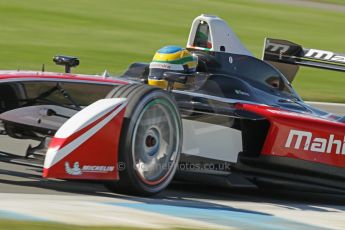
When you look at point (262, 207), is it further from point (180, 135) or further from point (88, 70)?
point (88, 70)

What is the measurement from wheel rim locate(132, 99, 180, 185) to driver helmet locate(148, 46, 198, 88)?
1.13m

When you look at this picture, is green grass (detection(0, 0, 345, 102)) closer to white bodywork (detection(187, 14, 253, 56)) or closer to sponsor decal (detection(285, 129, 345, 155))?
white bodywork (detection(187, 14, 253, 56))

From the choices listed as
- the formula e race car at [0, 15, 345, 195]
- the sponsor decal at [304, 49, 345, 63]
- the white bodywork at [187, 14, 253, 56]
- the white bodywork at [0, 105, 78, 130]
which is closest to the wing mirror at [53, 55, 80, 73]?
the formula e race car at [0, 15, 345, 195]

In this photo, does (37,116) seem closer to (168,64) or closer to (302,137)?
(168,64)

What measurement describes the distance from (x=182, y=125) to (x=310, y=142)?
1168mm

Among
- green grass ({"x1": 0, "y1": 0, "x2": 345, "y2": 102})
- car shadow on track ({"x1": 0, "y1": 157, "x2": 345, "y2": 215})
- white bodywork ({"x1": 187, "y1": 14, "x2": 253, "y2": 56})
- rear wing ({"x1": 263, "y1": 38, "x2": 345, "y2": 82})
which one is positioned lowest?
green grass ({"x1": 0, "y1": 0, "x2": 345, "y2": 102})

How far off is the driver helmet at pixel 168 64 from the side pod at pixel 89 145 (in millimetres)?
1566

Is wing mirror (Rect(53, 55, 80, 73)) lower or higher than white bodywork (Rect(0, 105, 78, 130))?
higher

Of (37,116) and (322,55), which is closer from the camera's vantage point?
(37,116)

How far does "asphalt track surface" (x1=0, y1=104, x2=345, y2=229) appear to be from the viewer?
5184mm

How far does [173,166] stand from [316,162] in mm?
1354

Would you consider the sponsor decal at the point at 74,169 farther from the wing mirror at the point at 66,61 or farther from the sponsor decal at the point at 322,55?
the sponsor decal at the point at 322,55

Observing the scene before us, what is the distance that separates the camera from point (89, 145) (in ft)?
20.0

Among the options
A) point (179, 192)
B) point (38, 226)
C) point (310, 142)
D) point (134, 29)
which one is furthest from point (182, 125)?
point (134, 29)
